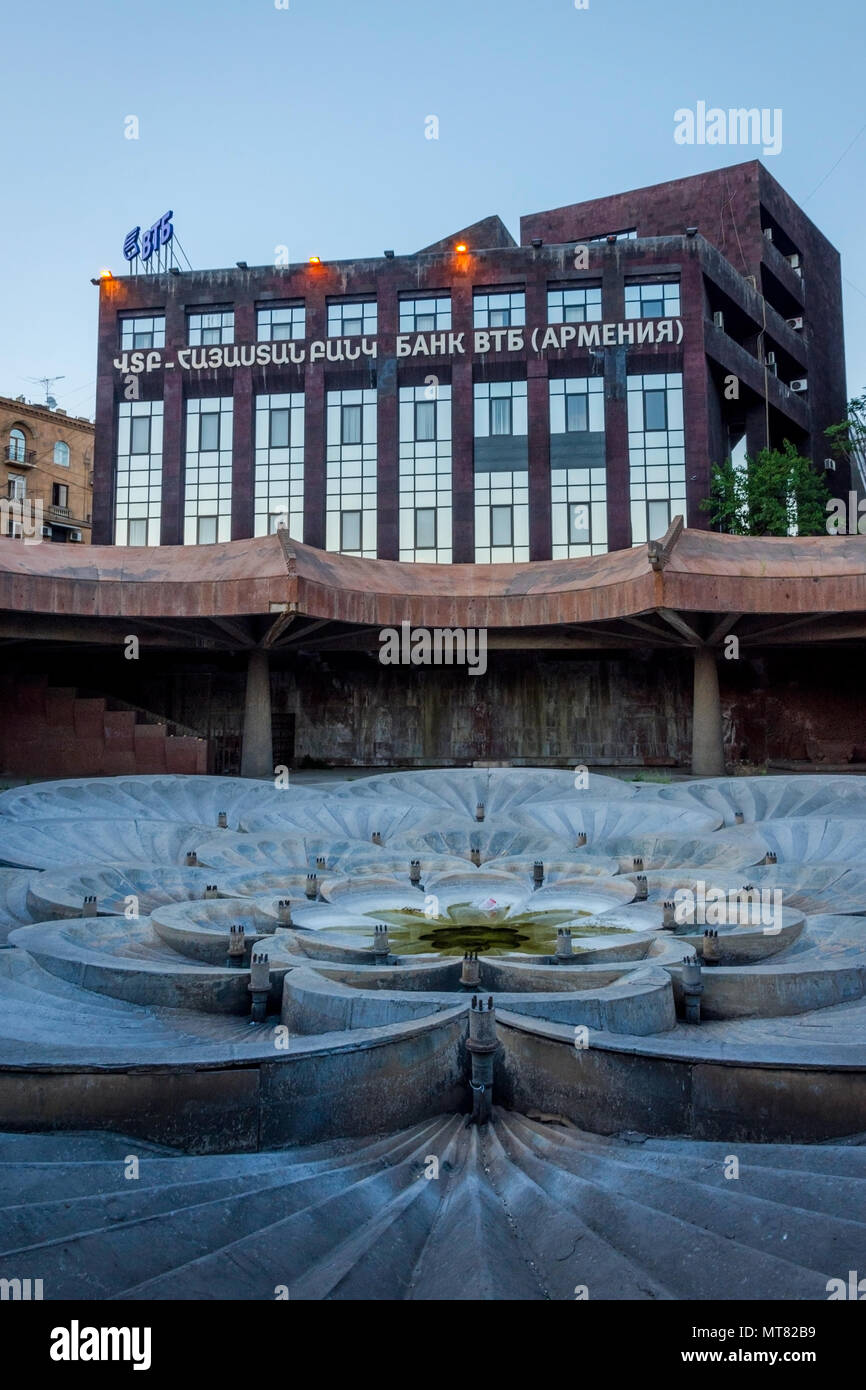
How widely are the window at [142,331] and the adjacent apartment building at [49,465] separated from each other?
16119 mm

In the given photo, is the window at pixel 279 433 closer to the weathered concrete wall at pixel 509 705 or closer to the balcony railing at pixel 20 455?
the weathered concrete wall at pixel 509 705

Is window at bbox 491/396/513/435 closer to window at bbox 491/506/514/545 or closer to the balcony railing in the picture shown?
window at bbox 491/506/514/545

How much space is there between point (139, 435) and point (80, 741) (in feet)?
58.4

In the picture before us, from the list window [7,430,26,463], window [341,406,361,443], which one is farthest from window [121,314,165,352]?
window [7,430,26,463]

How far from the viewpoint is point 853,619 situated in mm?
21875

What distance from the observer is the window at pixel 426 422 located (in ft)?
110

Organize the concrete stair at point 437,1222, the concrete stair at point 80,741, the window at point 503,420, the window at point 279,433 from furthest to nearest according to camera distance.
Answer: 1. the window at point 279,433
2. the window at point 503,420
3. the concrete stair at point 80,741
4. the concrete stair at point 437,1222

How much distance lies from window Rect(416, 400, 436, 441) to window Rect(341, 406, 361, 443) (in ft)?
7.09

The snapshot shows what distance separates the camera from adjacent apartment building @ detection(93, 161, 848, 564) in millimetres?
32812

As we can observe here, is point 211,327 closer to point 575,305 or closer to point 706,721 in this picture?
point 575,305

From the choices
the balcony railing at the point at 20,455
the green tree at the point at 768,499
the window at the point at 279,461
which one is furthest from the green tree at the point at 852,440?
the balcony railing at the point at 20,455

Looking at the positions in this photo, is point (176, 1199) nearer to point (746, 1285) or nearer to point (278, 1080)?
point (278, 1080)

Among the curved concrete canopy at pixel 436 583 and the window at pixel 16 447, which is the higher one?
the window at pixel 16 447

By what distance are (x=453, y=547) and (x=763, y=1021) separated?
27085 mm
